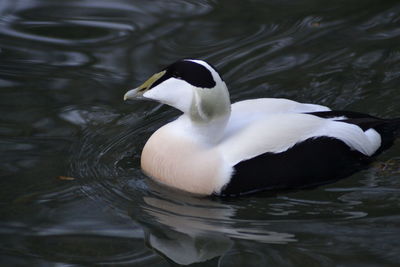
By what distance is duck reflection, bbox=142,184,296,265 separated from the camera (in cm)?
456

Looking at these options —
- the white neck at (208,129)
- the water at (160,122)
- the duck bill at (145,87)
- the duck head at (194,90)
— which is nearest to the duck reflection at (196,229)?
the water at (160,122)

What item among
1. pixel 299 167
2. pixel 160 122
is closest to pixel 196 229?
pixel 299 167

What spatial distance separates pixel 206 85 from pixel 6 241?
139 cm

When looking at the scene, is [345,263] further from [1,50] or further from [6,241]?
[1,50]

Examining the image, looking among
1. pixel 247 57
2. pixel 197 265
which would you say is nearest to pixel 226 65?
pixel 247 57

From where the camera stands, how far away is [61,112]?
20.1 feet

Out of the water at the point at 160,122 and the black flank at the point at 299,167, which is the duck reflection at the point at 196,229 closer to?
the water at the point at 160,122

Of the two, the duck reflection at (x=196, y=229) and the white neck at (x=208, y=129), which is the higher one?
the white neck at (x=208, y=129)

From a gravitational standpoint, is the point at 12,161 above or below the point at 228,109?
below

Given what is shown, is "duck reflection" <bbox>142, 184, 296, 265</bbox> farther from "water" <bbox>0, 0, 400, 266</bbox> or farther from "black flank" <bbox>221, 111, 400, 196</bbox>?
"black flank" <bbox>221, 111, 400, 196</bbox>

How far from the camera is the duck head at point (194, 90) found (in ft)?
16.5

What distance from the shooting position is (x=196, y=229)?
4.76 meters

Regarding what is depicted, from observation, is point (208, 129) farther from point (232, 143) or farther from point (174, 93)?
point (174, 93)

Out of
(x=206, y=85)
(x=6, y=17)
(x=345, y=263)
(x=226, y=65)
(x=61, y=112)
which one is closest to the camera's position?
(x=345, y=263)
